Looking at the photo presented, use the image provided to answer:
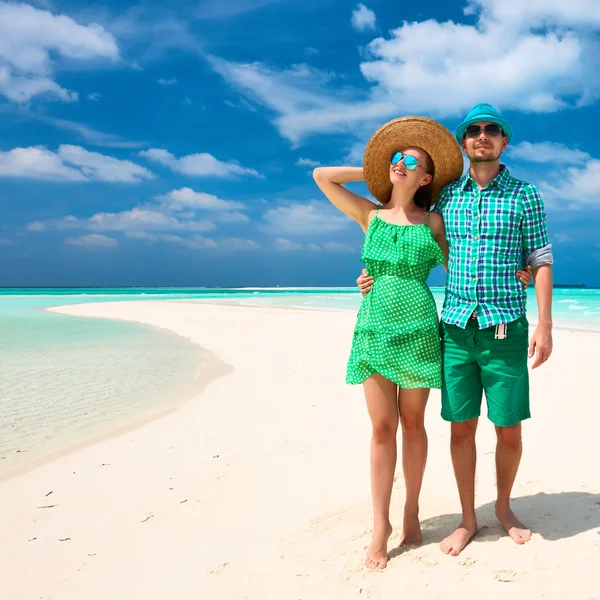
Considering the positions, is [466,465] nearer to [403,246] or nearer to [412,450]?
[412,450]

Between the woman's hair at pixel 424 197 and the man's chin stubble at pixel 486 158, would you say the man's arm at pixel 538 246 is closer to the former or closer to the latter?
the man's chin stubble at pixel 486 158

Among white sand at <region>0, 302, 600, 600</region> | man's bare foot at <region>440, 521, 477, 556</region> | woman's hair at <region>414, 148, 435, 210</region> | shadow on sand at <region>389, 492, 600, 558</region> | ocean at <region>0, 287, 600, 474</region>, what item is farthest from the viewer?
ocean at <region>0, 287, 600, 474</region>

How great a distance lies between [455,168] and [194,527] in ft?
8.55

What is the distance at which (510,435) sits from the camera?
9.71ft

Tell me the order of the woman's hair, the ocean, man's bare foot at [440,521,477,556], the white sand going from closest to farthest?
the white sand → man's bare foot at [440,521,477,556] → the woman's hair → the ocean

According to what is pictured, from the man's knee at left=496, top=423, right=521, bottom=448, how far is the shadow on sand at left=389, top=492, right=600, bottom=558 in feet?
1.55

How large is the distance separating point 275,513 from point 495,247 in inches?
83.1

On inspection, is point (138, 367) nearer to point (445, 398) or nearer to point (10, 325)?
point (445, 398)

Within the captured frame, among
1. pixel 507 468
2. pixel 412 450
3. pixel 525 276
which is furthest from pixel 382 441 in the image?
pixel 525 276

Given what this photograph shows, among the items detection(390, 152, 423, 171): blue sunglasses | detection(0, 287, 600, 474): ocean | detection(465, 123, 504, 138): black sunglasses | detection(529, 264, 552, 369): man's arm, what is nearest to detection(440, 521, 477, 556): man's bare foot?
detection(529, 264, 552, 369): man's arm

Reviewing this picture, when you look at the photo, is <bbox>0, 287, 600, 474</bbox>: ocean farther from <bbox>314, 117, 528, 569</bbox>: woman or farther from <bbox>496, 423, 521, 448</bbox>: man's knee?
<bbox>496, 423, 521, 448</bbox>: man's knee

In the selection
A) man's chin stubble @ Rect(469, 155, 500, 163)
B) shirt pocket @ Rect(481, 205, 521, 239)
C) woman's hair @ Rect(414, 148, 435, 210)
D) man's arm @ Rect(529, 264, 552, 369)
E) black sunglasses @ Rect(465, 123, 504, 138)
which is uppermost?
black sunglasses @ Rect(465, 123, 504, 138)

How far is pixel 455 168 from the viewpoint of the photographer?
122 inches

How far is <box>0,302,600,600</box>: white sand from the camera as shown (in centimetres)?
266
